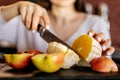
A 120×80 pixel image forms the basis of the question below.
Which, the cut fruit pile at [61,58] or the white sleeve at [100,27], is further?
the white sleeve at [100,27]

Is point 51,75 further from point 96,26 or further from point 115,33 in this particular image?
point 115,33

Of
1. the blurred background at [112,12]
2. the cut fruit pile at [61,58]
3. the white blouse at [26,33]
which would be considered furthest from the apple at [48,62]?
the blurred background at [112,12]

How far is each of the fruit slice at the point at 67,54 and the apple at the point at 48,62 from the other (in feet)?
0.11

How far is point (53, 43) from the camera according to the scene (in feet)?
1.77

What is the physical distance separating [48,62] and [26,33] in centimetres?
79

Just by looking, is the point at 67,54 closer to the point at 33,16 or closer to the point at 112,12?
the point at 33,16

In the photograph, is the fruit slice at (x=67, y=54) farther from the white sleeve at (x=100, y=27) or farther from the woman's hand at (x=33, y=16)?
the white sleeve at (x=100, y=27)

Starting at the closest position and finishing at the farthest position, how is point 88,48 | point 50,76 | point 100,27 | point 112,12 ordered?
point 50,76
point 88,48
point 100,27
point 112,12

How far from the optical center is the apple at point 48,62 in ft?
1.52

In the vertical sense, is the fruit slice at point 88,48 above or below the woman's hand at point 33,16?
below

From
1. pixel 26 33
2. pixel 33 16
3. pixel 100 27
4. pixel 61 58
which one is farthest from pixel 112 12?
pixel 61 58

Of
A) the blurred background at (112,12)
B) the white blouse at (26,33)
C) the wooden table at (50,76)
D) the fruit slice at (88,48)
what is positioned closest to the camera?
the wooden table at (50,76)

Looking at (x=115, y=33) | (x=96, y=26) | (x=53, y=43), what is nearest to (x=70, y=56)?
(x=53, y=43)

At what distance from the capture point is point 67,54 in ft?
1.69
